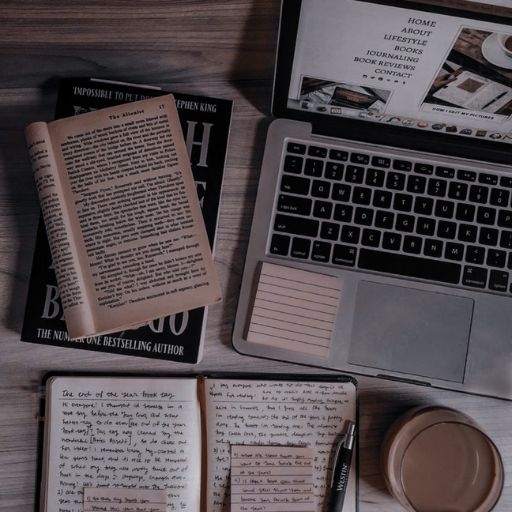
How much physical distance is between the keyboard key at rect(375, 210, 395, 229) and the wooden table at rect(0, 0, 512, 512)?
5.2 inches

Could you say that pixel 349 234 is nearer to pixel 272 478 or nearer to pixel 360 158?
pixel 360 158

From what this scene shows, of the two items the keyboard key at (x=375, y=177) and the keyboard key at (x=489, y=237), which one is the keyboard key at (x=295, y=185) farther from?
the keyboard key at (x=489, y=237)

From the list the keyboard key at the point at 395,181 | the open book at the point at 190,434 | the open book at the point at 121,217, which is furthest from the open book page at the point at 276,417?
the keyboard key at the point at 395,181

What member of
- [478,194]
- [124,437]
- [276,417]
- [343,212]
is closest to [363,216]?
[343,212]

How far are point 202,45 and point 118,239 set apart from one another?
0.75ft

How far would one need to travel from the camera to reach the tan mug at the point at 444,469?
1.85ft

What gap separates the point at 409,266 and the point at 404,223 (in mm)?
45

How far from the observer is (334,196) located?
0.61 meters

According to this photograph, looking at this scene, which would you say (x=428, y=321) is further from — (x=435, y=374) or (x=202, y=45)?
(x=202, y=45)

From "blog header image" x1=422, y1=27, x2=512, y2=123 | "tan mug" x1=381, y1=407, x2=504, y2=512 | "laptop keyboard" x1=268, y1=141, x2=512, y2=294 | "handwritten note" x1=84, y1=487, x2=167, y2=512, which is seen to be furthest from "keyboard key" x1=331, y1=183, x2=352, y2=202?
"handwritten note" x1=84, y1=487, x2=167, y2=512

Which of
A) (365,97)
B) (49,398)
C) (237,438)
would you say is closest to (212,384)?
(237,438)

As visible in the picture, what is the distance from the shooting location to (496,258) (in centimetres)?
61

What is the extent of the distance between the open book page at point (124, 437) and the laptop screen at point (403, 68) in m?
Answer: 0.33

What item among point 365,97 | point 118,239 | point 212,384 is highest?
point 365,97
